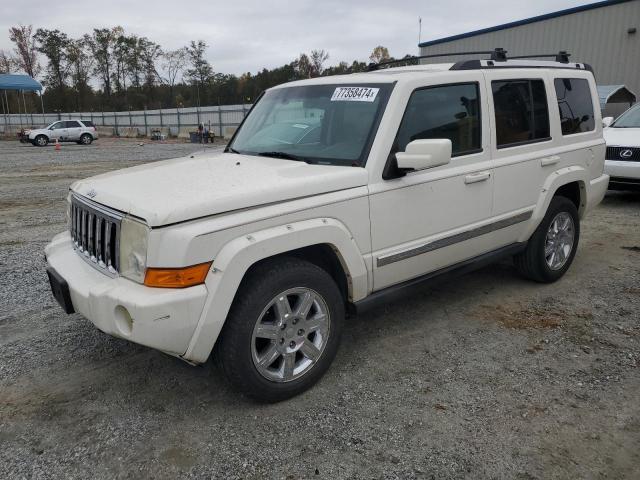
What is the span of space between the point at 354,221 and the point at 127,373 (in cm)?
182

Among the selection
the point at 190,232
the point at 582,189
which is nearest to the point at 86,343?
the point at 190,232

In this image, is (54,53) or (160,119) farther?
(54,53)

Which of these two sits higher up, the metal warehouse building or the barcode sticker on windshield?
the metal warehouse building

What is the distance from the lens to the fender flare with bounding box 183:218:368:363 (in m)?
2.62

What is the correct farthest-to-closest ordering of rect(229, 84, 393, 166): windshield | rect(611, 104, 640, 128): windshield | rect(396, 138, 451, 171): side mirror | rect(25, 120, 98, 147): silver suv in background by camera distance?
rect(25, 120, 98, 147): silver suv in background → rect(611, 104, 640, 128): windshield → rect(229, 84, 393, 166): windshield → rect(396, 138, 451, 171): side mirror

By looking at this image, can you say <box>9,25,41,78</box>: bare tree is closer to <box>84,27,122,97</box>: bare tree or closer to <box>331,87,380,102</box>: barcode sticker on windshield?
<box>84,27,122,97</box>: bare tree

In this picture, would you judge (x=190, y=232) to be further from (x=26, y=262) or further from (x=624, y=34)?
(x=624, y=34)

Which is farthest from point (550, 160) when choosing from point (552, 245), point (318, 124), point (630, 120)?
point (630, 120)

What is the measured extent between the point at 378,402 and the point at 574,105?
3.51 m

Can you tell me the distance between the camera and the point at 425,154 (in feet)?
10.3

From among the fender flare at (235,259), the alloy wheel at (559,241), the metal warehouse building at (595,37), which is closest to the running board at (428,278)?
the alloy wheel at (559,241)

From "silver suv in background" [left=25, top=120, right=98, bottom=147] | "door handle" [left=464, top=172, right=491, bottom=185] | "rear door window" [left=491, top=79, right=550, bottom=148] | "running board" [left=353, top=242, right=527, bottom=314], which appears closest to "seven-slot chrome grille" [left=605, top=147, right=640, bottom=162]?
"rear door window" [left=491, top=79, right=550, bottom=148]

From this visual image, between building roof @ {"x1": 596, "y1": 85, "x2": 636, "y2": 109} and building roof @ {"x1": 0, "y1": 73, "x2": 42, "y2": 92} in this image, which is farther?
building roof @ {"x1": 0, "y1": 73, "x2": 42, "y2": 92}

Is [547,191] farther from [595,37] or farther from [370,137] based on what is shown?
[595,37]
